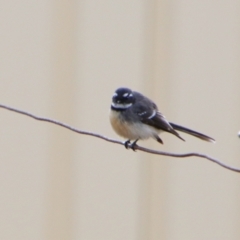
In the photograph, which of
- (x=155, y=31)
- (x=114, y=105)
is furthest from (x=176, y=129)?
(x=155, y=31)

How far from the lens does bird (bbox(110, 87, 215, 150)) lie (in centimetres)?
343

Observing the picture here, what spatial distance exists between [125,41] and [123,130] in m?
1.08

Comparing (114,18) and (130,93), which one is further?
(114,18)

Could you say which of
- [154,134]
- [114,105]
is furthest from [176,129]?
[114,105]

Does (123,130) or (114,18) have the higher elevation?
(114,18)

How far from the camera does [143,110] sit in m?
3.52

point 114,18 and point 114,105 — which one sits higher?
point 114,18

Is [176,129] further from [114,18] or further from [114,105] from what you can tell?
[114,18]

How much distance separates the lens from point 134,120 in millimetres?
3469

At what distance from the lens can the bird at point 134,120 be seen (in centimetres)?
343

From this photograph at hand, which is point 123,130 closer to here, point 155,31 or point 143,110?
point 143,110

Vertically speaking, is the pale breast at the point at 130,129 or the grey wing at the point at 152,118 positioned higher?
the grey wing at the point at 152,118

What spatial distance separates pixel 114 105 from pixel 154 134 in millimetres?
263

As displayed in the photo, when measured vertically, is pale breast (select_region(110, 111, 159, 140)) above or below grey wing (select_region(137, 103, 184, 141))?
below
